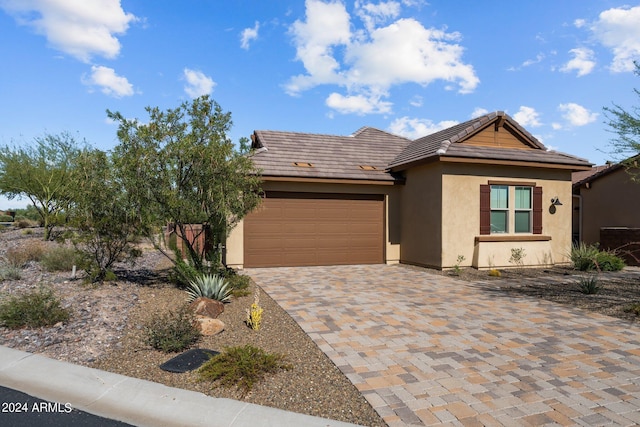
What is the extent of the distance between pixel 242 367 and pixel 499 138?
502 inches

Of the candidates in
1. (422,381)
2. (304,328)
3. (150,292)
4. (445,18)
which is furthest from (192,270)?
(445,18)

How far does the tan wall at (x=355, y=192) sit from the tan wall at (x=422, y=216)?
0.28m

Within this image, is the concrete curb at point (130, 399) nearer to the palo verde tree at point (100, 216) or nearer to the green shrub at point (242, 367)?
the green shrub at point (242, 367)

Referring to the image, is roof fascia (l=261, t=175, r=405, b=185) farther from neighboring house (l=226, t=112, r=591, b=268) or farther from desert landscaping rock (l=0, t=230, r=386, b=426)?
desert landscaping rock (l=0, t=230, r=386, b=426)

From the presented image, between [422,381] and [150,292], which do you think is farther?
[150,292]

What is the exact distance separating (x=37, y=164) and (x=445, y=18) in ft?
71.0

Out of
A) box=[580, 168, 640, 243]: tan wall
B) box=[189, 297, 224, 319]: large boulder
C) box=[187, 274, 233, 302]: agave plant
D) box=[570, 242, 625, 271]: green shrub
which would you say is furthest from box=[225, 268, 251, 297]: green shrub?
box=[580, 168, 640, 243]: tan wall

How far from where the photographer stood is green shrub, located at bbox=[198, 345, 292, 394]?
4.15m

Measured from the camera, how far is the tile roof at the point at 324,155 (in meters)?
13.4

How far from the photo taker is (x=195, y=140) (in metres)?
8.38

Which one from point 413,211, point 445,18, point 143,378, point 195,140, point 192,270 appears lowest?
point 143,378

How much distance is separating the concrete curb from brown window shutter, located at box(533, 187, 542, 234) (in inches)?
488

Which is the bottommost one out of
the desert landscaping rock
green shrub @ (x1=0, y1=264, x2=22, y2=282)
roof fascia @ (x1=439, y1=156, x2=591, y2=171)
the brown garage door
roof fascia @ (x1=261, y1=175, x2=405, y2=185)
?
the desert landscaping rock

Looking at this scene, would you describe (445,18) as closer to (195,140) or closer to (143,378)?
(195,140)
